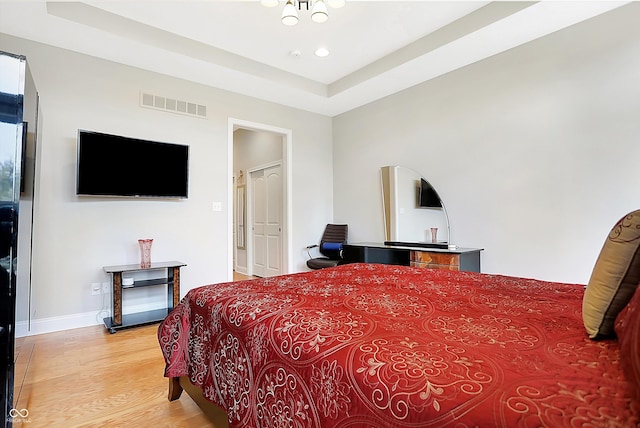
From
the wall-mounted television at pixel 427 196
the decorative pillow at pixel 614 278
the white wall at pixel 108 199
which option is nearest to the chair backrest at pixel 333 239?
the wall-mounted television at pixel 427 196

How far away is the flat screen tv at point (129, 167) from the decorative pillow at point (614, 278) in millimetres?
3756

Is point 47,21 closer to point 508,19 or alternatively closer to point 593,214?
point 508,19

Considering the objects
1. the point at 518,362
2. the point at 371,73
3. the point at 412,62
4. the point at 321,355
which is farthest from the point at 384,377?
the point at 371,73

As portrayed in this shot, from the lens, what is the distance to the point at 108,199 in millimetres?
3420

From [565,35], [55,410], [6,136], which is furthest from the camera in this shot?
[565,35]

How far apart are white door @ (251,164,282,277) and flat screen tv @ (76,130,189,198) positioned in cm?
190

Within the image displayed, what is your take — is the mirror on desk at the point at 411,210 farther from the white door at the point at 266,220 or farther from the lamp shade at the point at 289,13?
the lamp shade at the point at 289,13

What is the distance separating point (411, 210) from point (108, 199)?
3586 millimetres

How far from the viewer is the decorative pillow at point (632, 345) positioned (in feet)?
1.89

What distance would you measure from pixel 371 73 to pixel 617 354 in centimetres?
379

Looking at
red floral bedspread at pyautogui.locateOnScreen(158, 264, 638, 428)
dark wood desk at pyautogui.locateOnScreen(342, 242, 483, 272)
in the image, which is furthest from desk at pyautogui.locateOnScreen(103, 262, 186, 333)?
dark wood desk at pyautogui.locateOnScreen(342, 242, 483, 272)

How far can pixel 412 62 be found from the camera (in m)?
3.53

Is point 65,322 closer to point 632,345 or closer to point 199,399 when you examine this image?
point 199,399

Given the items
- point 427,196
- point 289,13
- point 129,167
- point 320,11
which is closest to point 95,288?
point 129,167
